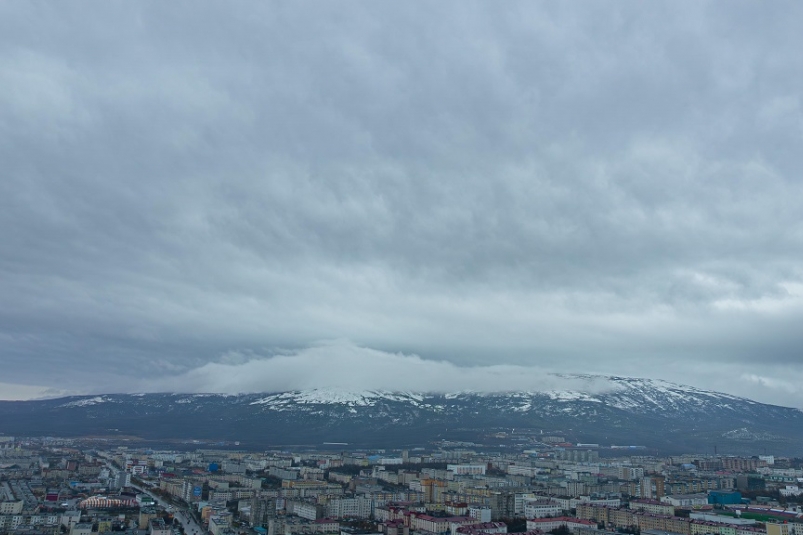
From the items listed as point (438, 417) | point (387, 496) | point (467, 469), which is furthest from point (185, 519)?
point (438, 417)

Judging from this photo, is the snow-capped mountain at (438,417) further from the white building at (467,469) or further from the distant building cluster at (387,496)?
the white building at (467,469)

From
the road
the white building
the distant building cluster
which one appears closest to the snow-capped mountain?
the distant building cluster

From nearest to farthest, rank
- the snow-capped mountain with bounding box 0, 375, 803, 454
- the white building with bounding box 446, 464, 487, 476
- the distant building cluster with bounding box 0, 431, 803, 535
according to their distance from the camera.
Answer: the distant building cluster with bounding box 0, 431, 803, 535 < the white building with bounding box 446, 464, 487, 476 < the snow-capped mountain with bounding box 0, 375, 803, 454

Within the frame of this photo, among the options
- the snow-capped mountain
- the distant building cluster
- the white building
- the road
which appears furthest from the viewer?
the snow-capped mountain

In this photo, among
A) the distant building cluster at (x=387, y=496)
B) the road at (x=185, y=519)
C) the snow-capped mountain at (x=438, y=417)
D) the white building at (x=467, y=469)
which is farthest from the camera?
the snow-capped mountain at (x=438, y=417)

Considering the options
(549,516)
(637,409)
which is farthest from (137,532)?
(637,409)

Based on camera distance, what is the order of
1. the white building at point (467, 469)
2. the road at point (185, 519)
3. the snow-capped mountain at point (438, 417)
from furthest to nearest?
1. the snow-capped mountain at point (438, 417)
2. the white building at point (467, 469)
3. the road at point (185, 519)

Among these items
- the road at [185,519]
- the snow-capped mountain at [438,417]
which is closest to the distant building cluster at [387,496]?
the road at [185,519]

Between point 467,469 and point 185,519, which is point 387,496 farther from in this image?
point 467,469

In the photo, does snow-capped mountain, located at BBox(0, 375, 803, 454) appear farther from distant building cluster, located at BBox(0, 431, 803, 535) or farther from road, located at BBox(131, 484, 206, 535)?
road, located at BBox(131, 484, 206, 535)
